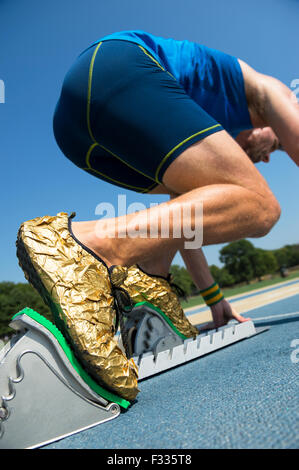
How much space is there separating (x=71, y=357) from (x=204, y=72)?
3.04 feet

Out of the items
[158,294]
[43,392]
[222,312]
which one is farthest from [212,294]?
[43,392]

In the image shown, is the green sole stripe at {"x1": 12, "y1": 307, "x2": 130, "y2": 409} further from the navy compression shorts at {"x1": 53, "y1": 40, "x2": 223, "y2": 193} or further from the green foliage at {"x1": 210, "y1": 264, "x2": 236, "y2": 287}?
the green foliage at {"x1": 210, "y1": 264, "x2": 236, "y2": 287}

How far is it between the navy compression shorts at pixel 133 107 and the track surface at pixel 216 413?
526 mm

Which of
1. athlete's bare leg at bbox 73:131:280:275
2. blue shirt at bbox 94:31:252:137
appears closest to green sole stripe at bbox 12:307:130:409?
athlete's bare leg at bbox 73:131:280:275

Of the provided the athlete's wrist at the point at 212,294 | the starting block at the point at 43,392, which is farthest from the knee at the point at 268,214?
the athlete's wrist at the point at 212,294

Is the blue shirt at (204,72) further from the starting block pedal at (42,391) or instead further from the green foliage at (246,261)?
the green foliage at (246,261)

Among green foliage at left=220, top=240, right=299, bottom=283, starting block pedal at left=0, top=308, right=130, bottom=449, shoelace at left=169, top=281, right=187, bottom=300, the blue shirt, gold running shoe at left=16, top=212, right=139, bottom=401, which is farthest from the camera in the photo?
green foliage at left=220, top=240, right=299, bottom=283

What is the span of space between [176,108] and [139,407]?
2.26 feet

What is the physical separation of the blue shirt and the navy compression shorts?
127 mm

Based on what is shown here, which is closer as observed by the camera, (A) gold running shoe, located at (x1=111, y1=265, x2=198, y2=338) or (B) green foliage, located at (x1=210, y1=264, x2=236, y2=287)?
(A) gold running shoe, located at (x1=111, y1=265, x2=198, y2=338)

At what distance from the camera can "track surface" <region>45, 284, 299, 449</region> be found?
379mm
